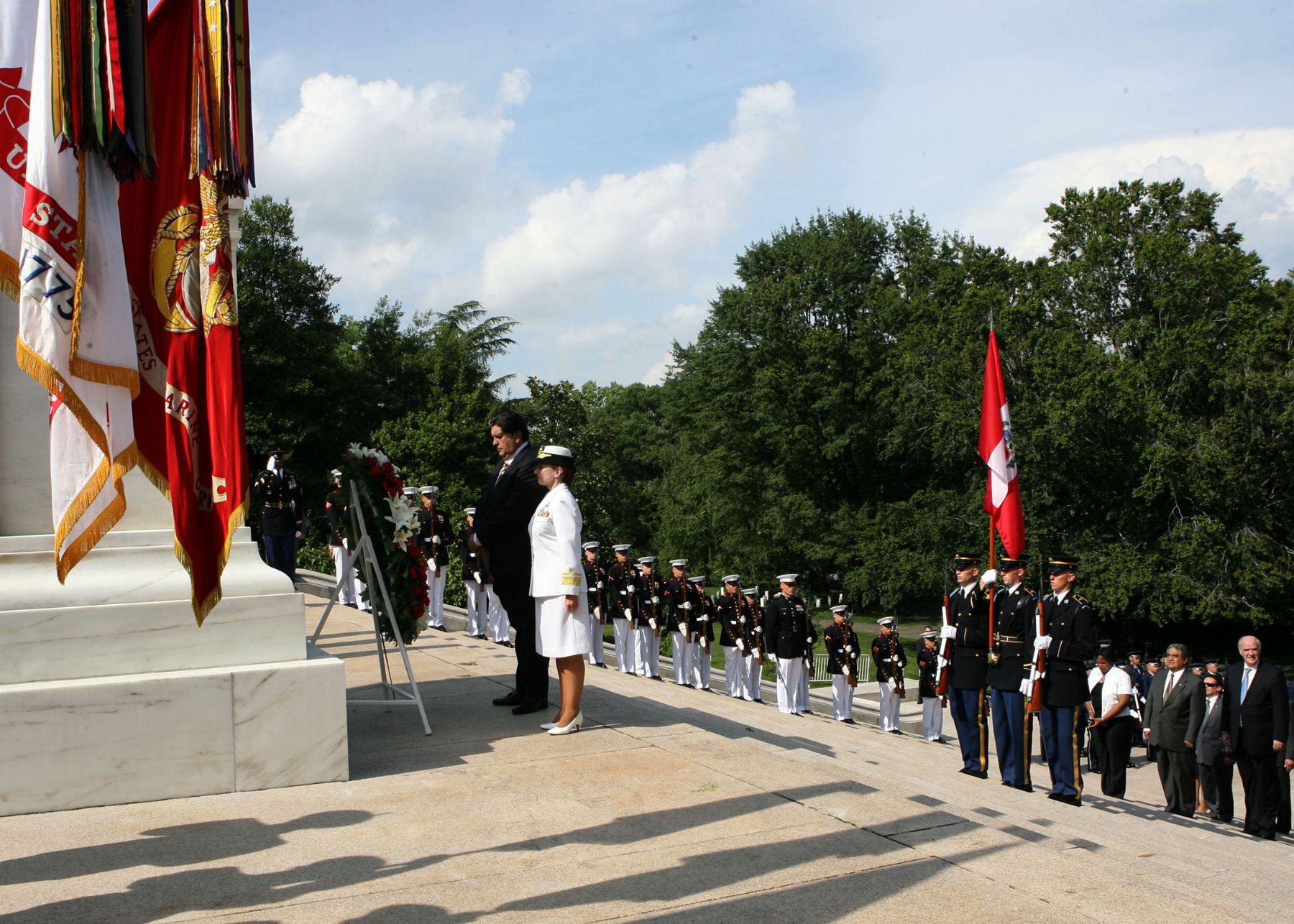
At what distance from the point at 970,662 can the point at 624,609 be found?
7550mm

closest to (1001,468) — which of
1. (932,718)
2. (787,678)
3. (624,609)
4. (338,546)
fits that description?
(787,678)

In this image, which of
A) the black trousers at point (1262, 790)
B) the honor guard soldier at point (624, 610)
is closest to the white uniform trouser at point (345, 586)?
the honor guard soldier at point (624, 610)

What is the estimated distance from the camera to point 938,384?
107 feet

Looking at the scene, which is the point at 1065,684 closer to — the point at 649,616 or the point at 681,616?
the point at 649,616

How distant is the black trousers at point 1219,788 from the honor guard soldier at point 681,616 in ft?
25.0

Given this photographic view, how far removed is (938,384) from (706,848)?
29.8m

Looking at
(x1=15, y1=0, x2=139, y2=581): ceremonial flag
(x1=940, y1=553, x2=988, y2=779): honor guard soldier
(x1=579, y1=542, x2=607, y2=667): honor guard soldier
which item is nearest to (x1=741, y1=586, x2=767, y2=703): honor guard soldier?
(x1=579, y1=542, x2=607, y2=667): honor guard soldier

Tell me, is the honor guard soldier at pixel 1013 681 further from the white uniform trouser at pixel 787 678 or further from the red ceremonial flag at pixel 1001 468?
the white uniform trouser at pixel 787 678

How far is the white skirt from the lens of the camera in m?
5.95

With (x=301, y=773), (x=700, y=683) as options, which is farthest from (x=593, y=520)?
(x=301, y=773)

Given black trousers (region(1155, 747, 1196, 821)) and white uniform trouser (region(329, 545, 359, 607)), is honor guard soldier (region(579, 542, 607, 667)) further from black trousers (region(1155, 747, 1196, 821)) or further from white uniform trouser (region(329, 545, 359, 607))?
black trousers (region(1155, 747, 1196, 821))

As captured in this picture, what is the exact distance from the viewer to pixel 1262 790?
9273 mm

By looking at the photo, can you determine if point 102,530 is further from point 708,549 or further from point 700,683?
point 708,549

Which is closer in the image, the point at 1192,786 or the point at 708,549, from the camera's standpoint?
the point at 1192,786
